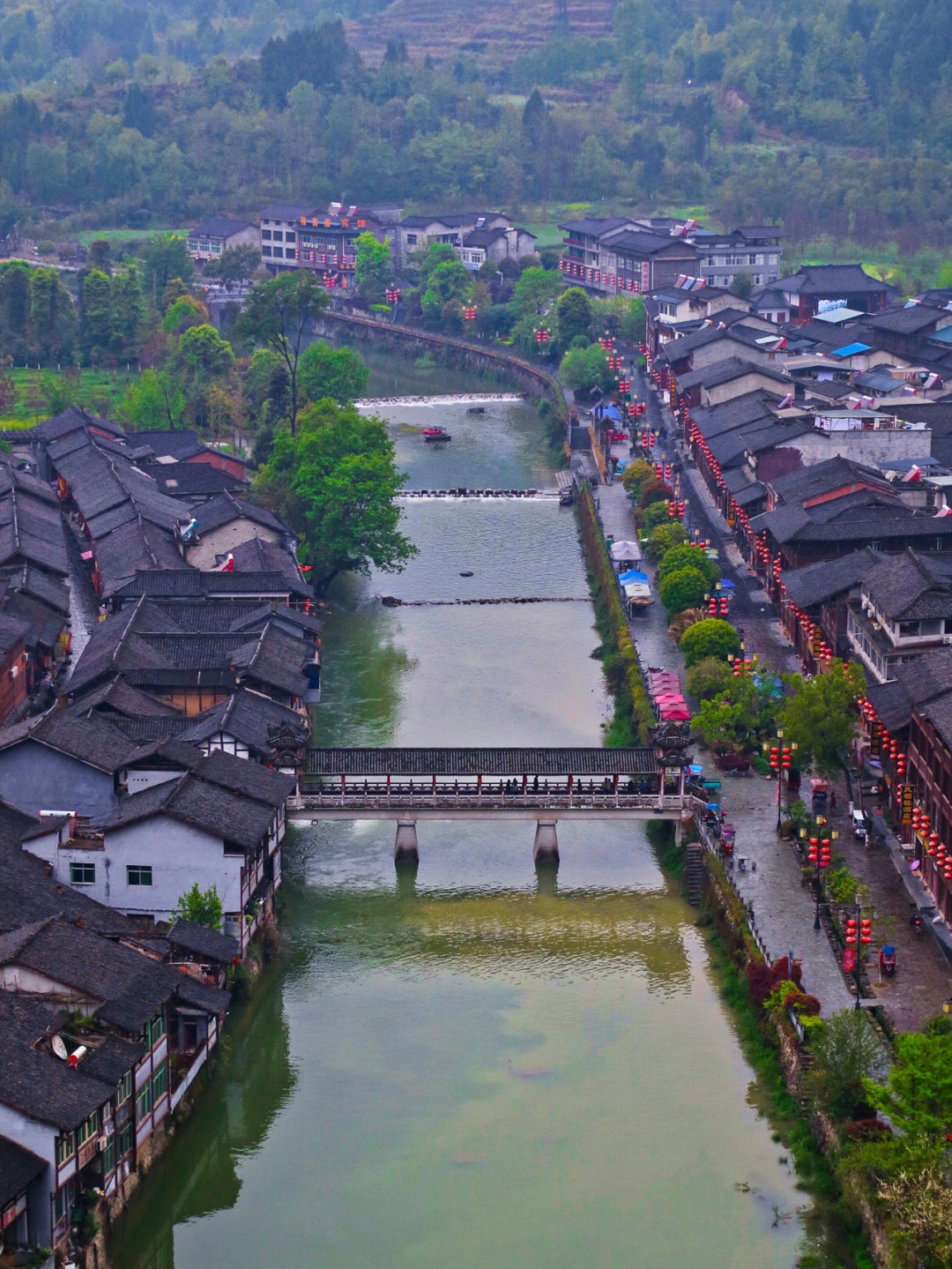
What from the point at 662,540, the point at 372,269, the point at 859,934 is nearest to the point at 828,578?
the point at 662,540

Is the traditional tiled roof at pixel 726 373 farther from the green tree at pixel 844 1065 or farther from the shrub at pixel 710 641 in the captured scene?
the green tree at pixel 844 1065

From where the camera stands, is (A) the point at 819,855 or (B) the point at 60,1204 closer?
(B) the point at 60,1204

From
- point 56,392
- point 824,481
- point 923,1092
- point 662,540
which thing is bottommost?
point 56,392

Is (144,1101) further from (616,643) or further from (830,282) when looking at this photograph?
(830,282)

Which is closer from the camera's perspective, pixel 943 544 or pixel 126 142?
pixel 943 544

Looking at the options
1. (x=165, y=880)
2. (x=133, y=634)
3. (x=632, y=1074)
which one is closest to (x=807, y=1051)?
(x=632, y=1074)

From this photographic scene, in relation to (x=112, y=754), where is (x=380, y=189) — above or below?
below

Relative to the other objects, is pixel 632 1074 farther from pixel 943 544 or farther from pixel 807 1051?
pixel 943 544
